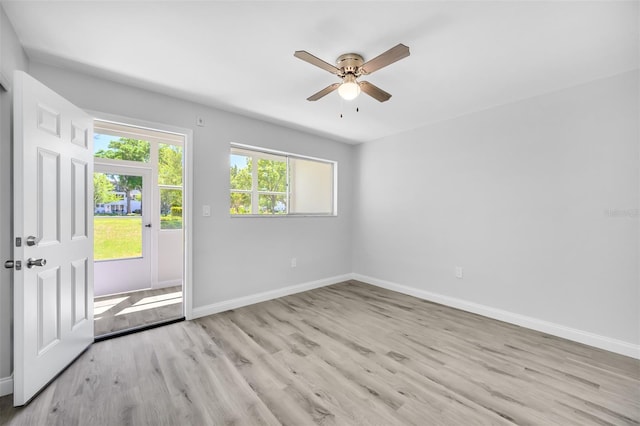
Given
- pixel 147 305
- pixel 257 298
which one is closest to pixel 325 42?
pixel 257 298

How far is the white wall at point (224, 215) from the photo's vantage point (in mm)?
2535

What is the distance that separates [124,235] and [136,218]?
0.97ft

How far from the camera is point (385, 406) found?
170cm

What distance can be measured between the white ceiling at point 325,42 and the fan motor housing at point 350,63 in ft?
0.13

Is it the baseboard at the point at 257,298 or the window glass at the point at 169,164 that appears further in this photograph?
the window glass at the point at 169,164

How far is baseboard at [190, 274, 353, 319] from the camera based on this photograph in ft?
10.2

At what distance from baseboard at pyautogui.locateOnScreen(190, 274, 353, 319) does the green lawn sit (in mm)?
1899

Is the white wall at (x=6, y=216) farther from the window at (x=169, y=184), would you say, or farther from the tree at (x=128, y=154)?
the window at (x=169, y=184)

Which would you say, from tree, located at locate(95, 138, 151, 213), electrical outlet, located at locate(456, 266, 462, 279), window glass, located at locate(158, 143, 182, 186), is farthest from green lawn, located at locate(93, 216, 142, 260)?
electrical outlet, located at locate(456, 266, 462, 279)

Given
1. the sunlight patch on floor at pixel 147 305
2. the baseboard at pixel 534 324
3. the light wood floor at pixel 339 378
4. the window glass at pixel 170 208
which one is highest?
the window glass at pixel 170 208

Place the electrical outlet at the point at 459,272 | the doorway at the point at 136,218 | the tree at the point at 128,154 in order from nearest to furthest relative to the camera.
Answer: the electrical outlet at the point at 459,272 < the doorway at the point at 136,218 < the tree at the point at 128,154

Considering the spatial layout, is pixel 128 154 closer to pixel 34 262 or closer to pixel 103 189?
pixel 103 189

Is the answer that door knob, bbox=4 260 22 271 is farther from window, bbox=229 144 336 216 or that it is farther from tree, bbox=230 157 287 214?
tree, bbox=230 157 287 214

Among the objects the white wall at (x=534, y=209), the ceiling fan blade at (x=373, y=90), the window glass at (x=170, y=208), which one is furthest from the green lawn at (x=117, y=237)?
the white wall at (x=534, y=209)
